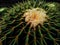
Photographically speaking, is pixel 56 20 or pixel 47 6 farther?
pixel 47 6

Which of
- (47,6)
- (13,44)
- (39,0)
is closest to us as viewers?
(13,44)

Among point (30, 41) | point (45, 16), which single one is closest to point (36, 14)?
point (45, 16)

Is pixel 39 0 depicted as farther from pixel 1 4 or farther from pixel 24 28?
pixel 1 4

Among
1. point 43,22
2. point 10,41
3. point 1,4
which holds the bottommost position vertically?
point 1,4

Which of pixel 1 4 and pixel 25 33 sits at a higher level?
pixel 25 33
